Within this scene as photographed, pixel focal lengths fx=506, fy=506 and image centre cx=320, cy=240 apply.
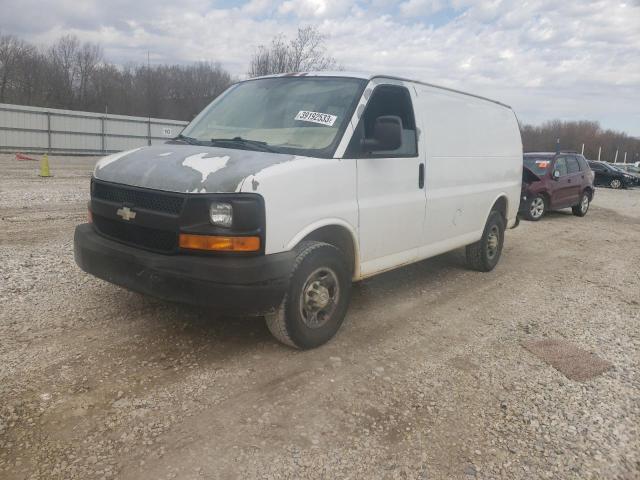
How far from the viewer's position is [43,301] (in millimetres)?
4465

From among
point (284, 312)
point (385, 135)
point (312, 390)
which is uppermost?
point (385, 135)

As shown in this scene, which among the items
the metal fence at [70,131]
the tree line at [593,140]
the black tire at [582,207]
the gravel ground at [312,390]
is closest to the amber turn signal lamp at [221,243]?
the gravel ground at [312,390]

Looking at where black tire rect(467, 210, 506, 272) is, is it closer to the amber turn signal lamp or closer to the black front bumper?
the black front bumper

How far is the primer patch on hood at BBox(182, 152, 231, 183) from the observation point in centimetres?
328

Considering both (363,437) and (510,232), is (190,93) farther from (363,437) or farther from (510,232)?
(363,437)

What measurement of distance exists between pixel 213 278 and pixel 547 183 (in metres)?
11.4

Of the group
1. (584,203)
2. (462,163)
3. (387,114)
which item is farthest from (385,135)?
(584,203)

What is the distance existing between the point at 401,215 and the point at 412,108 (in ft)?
3.40

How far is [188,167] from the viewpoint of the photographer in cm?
337

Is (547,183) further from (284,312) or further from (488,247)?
(284,312)

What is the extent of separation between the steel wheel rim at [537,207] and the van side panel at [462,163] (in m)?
6.06

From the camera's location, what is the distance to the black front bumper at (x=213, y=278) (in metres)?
3.15

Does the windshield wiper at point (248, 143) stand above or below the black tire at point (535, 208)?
above

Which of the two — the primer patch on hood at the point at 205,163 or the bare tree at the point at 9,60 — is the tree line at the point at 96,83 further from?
the primer patch on hood at the point at 205,163
